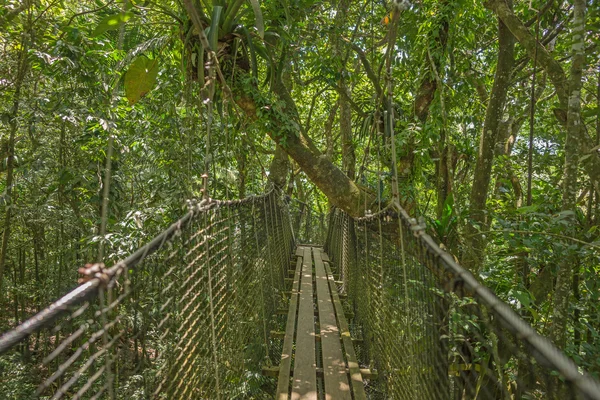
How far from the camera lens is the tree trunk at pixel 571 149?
1787 mm

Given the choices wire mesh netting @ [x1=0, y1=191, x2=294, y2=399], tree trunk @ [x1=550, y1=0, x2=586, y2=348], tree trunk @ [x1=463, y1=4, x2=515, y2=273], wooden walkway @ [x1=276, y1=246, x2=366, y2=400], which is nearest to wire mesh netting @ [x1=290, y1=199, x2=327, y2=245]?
wooden walkway @ [x1=276, y1=246, x2=366, y2=400]

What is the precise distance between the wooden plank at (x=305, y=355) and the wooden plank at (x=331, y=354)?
0.21ft

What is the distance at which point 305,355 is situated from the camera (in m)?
2.18

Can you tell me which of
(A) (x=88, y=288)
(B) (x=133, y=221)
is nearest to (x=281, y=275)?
(B) (x=133, y=221)

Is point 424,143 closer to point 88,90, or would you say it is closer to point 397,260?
point 397,260

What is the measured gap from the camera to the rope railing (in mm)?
602

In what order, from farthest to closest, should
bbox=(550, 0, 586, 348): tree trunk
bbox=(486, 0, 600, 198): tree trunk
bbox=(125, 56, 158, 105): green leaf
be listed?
bbox=(486, 0, 600, 198): tree trunk → bbox=(550, 0, 586, 348): tree trunk → bbox=(125, 56, 158, 105): green leaf

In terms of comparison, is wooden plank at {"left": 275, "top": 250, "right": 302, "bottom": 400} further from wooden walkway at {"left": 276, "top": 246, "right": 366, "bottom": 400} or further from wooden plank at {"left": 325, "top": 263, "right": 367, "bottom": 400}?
wooden plank at {"left": 325, "top": 263, "right": 367, "bottom": 400}

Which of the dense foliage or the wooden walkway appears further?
the dense foliage

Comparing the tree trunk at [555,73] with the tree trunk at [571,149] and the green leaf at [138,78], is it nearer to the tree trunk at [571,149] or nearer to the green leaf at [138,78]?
the tree trunk at [571,149]

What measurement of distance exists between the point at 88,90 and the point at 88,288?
2.69m

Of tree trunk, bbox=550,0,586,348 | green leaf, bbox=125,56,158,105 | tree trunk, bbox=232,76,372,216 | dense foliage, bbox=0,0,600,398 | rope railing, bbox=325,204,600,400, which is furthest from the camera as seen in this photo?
tree trunk, bbox=232,76,372,216

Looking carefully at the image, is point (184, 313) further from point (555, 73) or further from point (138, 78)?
point (555, 73)

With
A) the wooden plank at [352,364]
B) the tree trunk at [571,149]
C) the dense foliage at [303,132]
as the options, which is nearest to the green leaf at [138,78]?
the dense foliage at [303,132]
